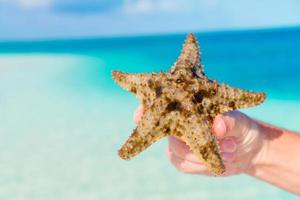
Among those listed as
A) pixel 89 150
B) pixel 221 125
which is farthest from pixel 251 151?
→ pixel 89 150

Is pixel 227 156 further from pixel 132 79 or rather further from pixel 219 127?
pixel 132 79

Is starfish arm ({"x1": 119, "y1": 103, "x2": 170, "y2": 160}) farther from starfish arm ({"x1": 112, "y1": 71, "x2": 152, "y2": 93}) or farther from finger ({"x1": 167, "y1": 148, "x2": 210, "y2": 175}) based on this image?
finger ({"x1": 167, "y1": 148, "x2": 210, "y2": 175})

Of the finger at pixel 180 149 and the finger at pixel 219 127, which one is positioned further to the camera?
the finger at pixel 180 149

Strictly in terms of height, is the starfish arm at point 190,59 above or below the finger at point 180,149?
above

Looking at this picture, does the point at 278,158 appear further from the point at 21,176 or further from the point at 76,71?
the point at 76,71

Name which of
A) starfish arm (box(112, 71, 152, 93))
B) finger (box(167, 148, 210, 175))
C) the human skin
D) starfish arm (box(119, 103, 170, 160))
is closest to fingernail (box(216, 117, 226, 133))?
the human skin

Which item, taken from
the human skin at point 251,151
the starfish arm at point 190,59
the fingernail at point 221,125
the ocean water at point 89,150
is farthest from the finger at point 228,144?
the ocean water at point 89,150

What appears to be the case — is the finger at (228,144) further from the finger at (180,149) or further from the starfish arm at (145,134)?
the starfish arm at (145,134)
